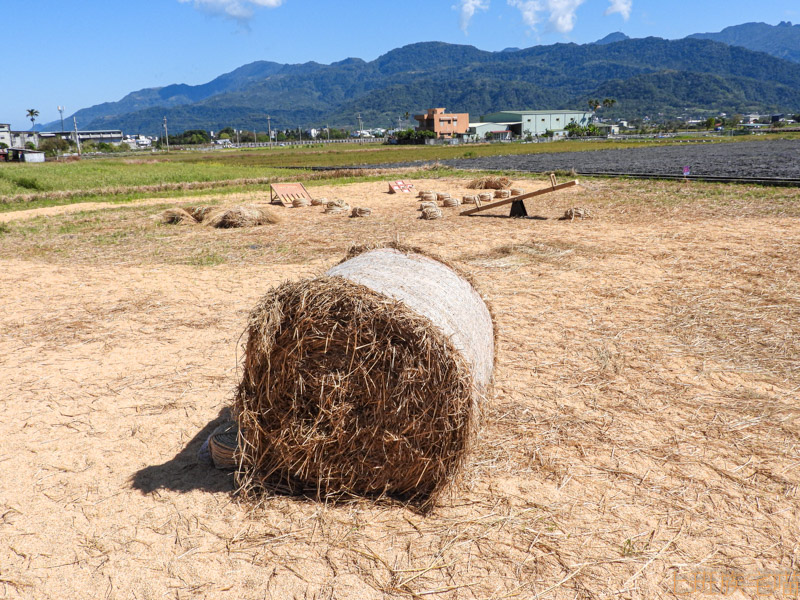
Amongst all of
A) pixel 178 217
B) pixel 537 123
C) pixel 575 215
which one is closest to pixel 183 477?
pixel 575 215

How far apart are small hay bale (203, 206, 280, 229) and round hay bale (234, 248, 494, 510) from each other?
14724 millimetres

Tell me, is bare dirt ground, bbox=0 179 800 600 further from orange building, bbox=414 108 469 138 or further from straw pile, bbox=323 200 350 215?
orange building, bbox=414 108 469 138

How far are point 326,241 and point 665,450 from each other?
38.4 ft

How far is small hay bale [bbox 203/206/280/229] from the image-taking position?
60.5 ft

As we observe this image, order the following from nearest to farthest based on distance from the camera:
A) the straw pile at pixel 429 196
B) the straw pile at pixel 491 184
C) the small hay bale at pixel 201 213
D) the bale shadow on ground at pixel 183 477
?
1. the bale shadow on ground at pixel 183 477
2. the small hay bale at pixel 201 213
3. the straw pile at pixel 429 196
4. the straw pile at pixel 491 184

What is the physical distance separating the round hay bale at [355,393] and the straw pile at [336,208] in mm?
16995

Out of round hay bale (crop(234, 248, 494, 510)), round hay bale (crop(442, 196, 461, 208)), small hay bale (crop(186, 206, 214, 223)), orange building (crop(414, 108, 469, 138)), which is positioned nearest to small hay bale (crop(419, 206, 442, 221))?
round hay bale (crop(442, 196, 461, 208))

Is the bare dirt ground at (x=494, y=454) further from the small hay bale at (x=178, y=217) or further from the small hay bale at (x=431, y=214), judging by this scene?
the small hay bale at (x=178, y=217)

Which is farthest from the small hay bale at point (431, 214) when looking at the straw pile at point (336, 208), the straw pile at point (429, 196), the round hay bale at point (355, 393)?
the round hay bale at point (355, 393)

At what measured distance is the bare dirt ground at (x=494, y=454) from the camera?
3.68 m

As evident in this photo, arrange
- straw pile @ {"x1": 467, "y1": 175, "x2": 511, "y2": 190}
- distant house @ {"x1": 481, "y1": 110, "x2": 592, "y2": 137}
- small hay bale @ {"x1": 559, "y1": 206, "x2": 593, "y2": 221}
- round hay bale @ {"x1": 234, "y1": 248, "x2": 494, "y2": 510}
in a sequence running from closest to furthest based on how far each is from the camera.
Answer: round hay bale @ {"x1": 234, "y1": 248, "x2": 494, "y2": 510}
small hay bale @ {"x1": 559, "y1": 206, "x2": 593, "y2": 221}
straw pile @ {"x1": 467, "y1": 175, "x2": 511, "y2": 190}
distant house @ {"x1": 481, "y1": 110, "x2": 592, "y2": 137}

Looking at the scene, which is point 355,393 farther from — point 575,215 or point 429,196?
point 429,196

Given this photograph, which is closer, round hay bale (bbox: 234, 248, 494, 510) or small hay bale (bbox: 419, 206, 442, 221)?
round hay bale (bbox: 234, 248, 494, 510)

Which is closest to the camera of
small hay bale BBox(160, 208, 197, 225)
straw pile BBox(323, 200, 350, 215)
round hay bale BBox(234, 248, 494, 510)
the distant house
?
round hay bale BBox(234, 248, 494, 510)
